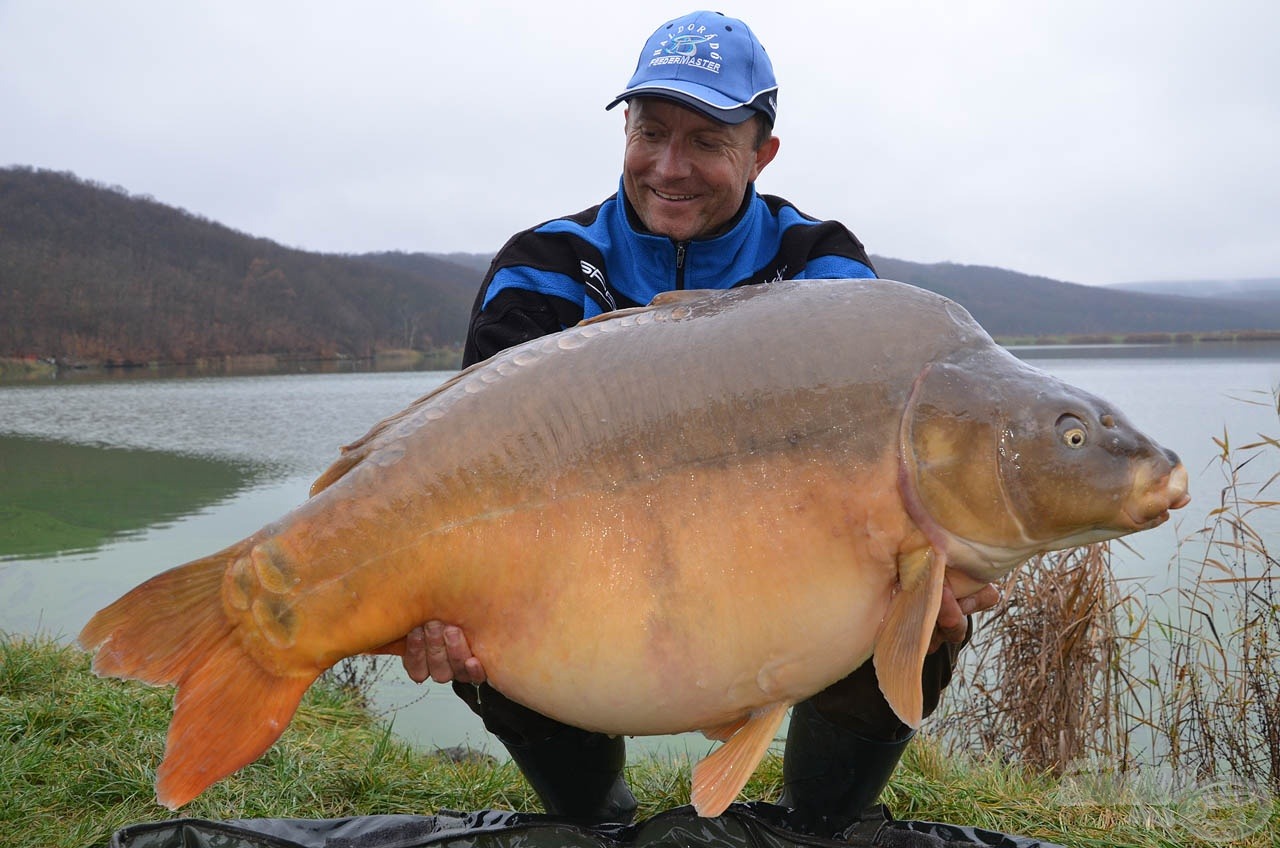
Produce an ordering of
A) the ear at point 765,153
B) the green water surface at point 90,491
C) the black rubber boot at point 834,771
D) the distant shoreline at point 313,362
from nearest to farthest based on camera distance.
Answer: the black rubber boot at point 834,771, the ear at point 765,153, the green water surface at point 90,491, the distant shoreline at point 313,362

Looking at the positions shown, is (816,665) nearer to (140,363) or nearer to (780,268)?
(780,268)

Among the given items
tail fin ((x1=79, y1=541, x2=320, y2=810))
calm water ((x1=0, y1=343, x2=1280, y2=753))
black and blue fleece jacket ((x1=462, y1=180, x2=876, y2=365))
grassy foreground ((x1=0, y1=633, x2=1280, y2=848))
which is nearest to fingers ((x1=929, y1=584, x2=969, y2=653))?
grassy foreground ((x1=0, y1=633, x2=1280, y2=848))

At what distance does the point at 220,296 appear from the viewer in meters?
54.7

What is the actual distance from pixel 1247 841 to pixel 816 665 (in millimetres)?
1467

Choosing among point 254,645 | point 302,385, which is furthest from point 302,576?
point 302,385

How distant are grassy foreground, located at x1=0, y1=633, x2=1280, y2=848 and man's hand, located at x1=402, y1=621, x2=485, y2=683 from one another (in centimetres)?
100

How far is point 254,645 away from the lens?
144 centimetres

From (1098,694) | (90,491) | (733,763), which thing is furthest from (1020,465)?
(90,491)

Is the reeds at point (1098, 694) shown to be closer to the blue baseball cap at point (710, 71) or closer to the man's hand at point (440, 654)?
the blue baseball cap at point (710, 71)

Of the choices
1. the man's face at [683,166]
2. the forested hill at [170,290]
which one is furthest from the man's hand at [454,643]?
the forested hill at [170,290]

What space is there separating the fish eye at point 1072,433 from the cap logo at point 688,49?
121 centimetres

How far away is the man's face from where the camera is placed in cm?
223

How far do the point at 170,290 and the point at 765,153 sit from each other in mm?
57721

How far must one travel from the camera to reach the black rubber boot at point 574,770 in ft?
6.88
